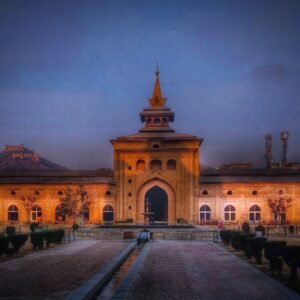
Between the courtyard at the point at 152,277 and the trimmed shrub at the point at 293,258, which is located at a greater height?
the trimmed shrub at the point at 293,258

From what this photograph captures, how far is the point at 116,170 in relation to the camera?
51.2m

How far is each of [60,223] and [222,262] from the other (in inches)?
1290

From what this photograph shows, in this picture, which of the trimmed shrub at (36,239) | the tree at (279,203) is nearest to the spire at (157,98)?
the tree at (279,203)

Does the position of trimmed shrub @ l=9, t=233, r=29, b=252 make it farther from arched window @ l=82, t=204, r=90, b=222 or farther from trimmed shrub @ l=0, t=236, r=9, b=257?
arched window @ l=82, t=204, r=90, b=222

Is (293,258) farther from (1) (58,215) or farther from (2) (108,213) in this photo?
(1) (58,215)

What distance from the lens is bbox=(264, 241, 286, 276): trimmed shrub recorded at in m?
16.2

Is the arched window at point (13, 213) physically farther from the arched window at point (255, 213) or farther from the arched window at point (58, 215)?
the arched window at point (255, 213)

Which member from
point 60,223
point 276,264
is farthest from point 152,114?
point 276,264

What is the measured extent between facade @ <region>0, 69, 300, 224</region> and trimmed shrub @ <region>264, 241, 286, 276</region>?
105 feet

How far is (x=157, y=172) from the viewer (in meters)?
50.4

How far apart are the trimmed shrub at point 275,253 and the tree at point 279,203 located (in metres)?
→ 31.0

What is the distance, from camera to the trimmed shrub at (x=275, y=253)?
16.2m

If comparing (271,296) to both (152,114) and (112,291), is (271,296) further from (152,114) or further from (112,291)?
(152,114)

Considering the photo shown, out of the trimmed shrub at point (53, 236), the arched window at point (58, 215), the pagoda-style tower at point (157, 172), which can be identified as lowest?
the trimmed shrub at point (53, 236)
